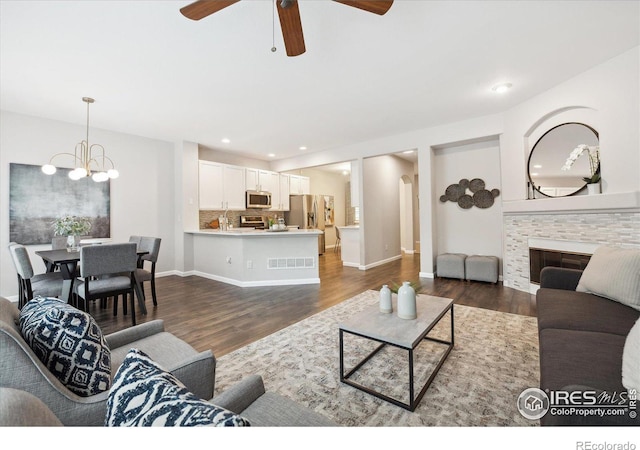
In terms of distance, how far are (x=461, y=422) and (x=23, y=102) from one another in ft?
19.4

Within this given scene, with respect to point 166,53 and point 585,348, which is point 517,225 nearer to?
point 585,348

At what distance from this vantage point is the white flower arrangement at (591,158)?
322 centimetres

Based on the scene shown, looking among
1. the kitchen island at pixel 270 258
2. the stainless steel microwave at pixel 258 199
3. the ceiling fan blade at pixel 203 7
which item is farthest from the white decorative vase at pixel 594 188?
the stainless steel microwave at pixel 258 199

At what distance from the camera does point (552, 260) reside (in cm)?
371

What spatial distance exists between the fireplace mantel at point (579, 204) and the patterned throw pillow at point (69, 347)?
Answer: 171 inches

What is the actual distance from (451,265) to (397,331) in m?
3.59

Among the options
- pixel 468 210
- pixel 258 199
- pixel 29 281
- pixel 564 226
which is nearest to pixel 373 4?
pixel 564 226

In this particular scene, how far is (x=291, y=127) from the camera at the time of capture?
16.1 ft

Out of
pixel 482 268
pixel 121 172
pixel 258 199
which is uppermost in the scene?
pixel 121 172

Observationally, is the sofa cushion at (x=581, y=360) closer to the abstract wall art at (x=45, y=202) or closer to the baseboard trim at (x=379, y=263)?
the baseboard trim at (x=379, y=263)

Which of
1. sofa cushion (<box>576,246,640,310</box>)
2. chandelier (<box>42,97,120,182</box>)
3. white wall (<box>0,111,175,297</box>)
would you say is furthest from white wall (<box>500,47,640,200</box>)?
chandelier (<box>42,97,120,182</box>)

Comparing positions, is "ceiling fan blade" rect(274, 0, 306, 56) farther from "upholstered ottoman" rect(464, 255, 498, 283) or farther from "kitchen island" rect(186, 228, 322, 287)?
"upholstered ottoman" rect(464, 255, 498, 283)

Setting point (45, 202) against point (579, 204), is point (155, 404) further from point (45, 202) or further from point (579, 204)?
point (45, 202)
